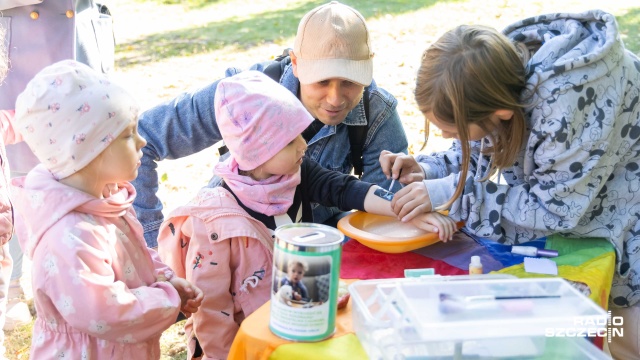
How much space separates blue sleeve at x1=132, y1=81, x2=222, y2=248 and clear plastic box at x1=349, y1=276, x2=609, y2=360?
57.4 inches

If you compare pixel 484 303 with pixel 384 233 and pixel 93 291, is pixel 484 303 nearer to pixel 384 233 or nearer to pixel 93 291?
pixel 384 233

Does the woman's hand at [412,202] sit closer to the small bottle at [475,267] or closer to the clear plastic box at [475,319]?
the small bottle at [475,267]

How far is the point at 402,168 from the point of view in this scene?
2.48 meters

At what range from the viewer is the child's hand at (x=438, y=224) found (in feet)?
6.86

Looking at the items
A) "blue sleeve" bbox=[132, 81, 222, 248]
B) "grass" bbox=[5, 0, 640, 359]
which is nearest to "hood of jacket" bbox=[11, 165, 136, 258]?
"blue sleeve" bbox=[132, 81, 222, 248]

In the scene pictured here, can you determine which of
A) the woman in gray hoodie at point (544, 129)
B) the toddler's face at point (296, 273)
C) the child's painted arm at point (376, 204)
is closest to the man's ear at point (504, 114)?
the woman in gray hoodie at point (544, 129)

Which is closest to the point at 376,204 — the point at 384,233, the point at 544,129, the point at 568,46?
the point at 384,233

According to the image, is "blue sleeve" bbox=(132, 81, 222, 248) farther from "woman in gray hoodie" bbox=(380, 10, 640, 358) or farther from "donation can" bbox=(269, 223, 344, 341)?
"donation can" bbox=(269, 223, 344, 341)

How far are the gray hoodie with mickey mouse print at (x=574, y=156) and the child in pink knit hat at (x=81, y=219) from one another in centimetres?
94

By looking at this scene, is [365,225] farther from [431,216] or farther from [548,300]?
[548,300]

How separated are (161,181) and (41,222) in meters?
3.21

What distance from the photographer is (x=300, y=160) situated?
227 centimetres

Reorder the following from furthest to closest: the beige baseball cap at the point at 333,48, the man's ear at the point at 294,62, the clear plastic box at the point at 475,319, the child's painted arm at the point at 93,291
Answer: the man's ear at the point at 294,62 < the beige baseball cap at the point at 333,48 < the child's painted arm at the point at 93,291 < the clear plastic box at the point at 475,319

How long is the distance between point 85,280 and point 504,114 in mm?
1218
